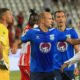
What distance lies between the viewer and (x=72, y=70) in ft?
25.9

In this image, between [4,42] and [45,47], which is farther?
[45,47]

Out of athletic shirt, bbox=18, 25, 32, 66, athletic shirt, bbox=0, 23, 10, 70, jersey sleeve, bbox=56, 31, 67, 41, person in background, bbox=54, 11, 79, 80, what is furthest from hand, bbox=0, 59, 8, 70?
athletic shirt, bbox=18, 25, 32, 66

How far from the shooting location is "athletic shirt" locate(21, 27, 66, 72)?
6648mm

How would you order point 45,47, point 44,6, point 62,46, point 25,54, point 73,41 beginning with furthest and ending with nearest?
1. point 44,6
2. point 25,54
3. point 62,46
4. point 73,41
5. point 45,47

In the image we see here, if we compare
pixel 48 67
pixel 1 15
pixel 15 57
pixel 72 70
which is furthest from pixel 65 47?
pixel 15 57

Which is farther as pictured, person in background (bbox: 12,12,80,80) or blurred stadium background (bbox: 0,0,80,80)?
blurred stadium background (bbox: 0,0,80,80)

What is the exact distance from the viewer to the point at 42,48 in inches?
261

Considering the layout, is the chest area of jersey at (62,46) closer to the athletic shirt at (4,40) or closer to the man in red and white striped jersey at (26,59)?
the man in red and white striped jersey at (26,59)

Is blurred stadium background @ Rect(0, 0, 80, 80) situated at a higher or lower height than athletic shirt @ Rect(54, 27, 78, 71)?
lower

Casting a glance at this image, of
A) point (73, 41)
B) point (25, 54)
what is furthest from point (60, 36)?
point (25, 54)

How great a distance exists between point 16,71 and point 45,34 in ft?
28.9

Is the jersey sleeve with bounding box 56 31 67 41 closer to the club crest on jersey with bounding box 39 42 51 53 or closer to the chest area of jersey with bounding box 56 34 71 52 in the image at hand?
the club crest on jersey with bounding box 39 42 51 53

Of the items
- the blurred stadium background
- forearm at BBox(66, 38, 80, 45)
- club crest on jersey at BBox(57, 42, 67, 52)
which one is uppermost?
forearm at BBox(66, 38, 80, 45)

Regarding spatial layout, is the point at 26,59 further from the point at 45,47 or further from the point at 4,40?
the point at 4,40
